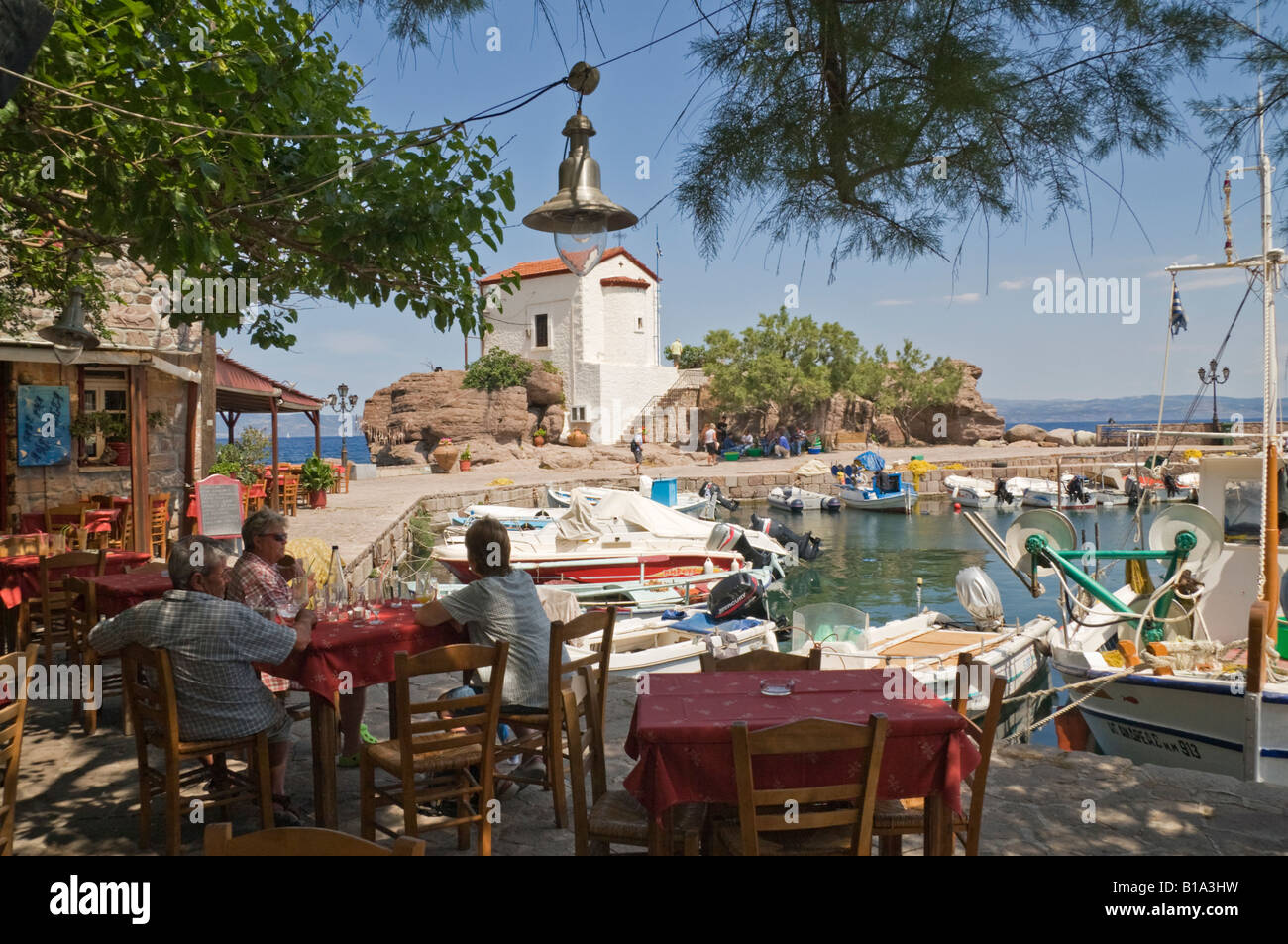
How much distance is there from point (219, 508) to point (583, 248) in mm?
9420

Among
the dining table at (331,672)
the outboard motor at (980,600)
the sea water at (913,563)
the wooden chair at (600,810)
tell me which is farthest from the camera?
the sea water at (913,563)

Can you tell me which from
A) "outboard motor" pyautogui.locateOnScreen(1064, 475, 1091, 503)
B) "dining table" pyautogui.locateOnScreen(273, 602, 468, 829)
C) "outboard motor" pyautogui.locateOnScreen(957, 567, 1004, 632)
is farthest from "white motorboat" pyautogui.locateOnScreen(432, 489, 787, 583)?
"outboard motor" pyautogui.locateOnScreen(1064, 475, 1091, 503)

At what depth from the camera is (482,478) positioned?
30875 millimetres

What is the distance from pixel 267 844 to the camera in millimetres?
1809

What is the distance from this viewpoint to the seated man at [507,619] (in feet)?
13.7

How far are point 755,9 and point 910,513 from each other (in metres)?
31.3

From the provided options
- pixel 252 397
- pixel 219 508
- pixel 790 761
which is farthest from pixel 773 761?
pixel 252 397

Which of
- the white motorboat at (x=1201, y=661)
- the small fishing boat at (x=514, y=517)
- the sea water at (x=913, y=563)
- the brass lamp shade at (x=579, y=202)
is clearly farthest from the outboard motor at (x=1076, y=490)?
the brass lamp shade at (x=579, y=202)

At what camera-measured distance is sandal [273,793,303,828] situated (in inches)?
160

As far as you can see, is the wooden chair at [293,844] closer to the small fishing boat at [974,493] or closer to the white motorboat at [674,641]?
the white motorboat at [674,641]

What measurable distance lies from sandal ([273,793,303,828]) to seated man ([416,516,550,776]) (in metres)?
0.96

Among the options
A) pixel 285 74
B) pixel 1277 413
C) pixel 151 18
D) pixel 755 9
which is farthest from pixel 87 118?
pixel 1277 413

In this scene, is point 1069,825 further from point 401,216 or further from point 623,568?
point 623,568

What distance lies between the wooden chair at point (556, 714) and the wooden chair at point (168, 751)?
985mm
